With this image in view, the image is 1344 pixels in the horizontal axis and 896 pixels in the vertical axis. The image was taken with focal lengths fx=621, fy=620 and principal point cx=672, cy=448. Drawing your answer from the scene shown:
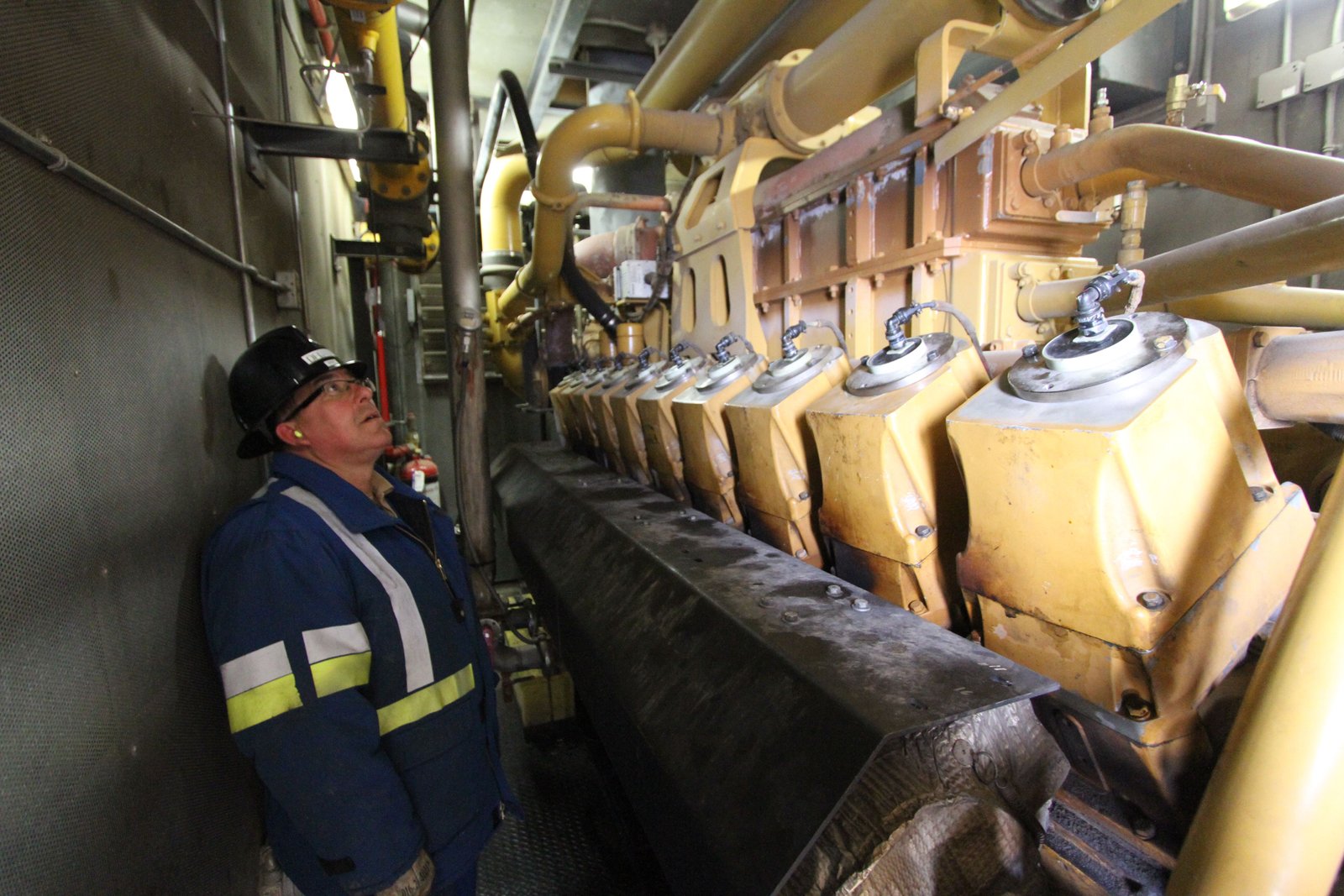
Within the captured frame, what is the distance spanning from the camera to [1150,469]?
70 cm

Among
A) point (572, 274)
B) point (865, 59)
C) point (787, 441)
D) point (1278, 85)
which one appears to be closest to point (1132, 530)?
point (787, 441)

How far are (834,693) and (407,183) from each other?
2.97 m

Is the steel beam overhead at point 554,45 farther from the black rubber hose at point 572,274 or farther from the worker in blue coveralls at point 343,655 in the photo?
the worker in blue coveralls at point 343,655

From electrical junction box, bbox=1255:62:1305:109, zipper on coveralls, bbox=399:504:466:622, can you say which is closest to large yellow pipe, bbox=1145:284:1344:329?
zipper on coveralls, bbox=399:504:466:622

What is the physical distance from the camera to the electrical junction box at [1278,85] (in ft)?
9.77

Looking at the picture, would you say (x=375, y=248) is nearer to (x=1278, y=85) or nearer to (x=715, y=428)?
(x=715, y=428)

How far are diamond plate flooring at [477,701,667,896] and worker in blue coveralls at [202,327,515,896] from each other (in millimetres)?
634

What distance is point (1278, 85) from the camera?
305cm

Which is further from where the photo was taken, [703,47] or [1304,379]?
[703,47]

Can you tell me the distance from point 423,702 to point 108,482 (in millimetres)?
645

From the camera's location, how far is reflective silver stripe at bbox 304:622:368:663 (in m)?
1.03

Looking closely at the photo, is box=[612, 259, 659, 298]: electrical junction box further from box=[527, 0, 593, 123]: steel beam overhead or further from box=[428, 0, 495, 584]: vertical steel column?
box=[527, 0, 593, 123]: steel beam overhead

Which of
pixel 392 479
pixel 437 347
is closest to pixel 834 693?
pixel 392 479

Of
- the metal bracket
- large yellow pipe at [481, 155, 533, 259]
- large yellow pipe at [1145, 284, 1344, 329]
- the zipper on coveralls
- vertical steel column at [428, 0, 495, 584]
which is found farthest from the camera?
large yellow pipe at [481, 155, 533, 259]
